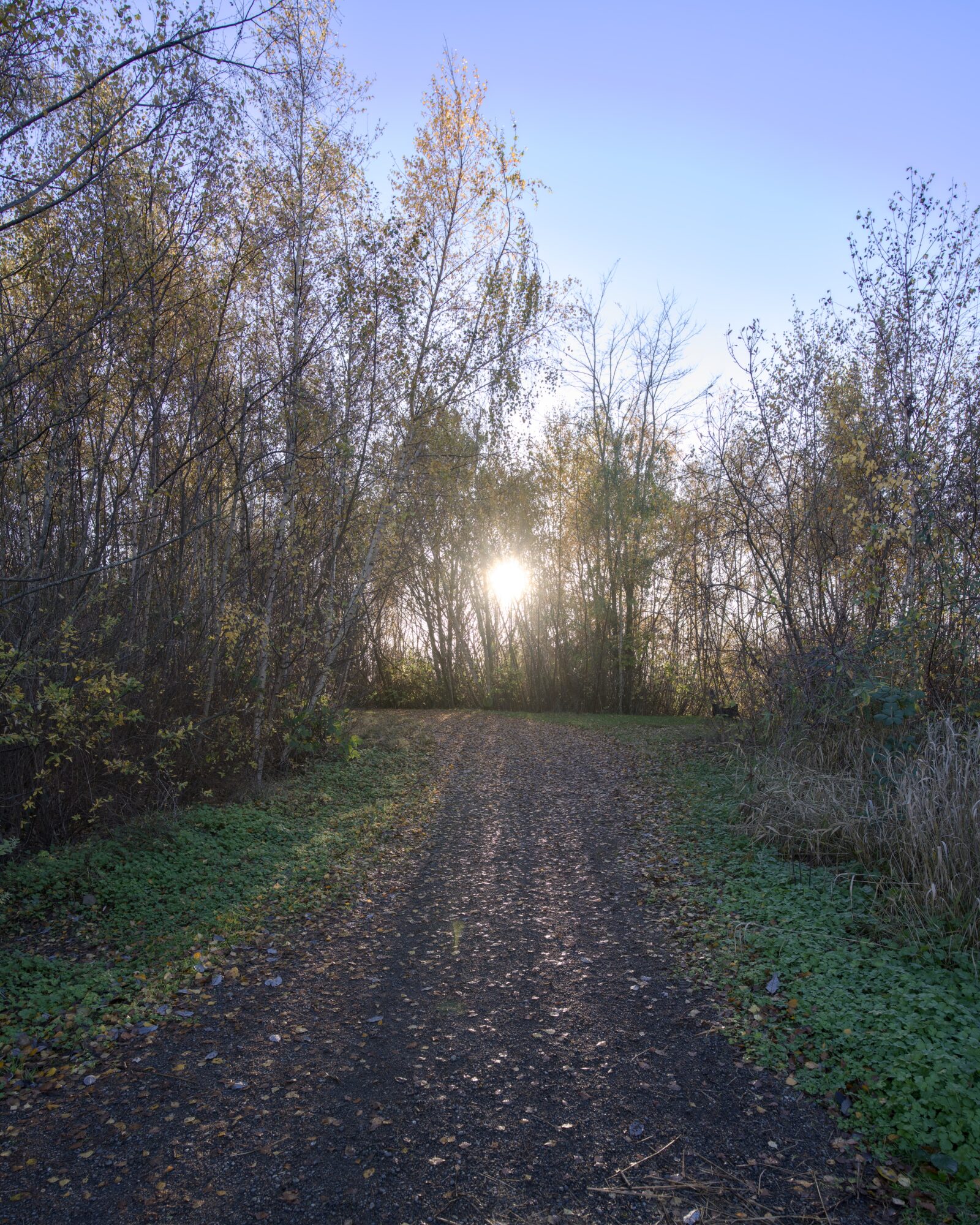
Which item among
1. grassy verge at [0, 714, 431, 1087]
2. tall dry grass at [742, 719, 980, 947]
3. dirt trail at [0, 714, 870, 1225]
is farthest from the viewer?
tall dry grass at [742, 719, 980, 947]

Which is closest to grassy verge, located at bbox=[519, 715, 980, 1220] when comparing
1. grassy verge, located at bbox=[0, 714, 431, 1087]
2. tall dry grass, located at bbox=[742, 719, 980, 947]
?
tall dry grass, located at bbox=[742, 719, 980, 947]

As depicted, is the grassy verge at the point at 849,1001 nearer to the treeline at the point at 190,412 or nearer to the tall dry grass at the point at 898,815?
the tall dry grass at the point at 898,815

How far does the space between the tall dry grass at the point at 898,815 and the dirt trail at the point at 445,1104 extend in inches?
55.4

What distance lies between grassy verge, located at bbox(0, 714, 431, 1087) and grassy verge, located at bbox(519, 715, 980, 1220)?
2.47 metres

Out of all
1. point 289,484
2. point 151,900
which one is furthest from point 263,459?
point 151,900

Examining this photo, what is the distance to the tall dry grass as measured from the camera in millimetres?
3805

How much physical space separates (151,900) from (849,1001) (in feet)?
12.8

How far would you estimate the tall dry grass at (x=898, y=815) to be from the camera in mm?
3805

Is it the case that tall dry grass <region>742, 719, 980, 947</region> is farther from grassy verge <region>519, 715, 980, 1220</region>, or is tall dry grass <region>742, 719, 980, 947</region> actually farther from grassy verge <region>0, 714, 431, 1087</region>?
grassy verge <region>0, 714, 431, 1087</region>

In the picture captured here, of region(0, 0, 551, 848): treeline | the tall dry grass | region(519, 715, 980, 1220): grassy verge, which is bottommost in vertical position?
region(519, 715, 980, 1220): grassy verge

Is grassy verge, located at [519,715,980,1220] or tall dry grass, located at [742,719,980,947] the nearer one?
grassy verge, located at [519,715,980,1220]

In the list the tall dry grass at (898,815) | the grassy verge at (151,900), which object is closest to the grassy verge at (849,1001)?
the tall dry grass at (898,815)

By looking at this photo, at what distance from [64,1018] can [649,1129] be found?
2.61 metres

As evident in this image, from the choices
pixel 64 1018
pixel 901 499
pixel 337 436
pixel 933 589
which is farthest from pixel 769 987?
pixel 337 436
